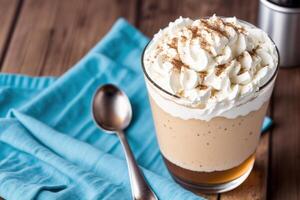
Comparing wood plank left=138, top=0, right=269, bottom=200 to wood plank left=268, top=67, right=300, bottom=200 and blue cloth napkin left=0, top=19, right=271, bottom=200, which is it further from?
wood plank left=268, top=67, right=300, bottom=200

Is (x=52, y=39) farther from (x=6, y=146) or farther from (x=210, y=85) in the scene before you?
(x=210, y=85)

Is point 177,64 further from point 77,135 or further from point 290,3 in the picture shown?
point 290,3

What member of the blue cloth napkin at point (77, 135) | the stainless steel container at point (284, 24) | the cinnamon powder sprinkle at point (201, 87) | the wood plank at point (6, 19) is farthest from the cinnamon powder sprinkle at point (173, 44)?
the wood plank at point (6, 19)

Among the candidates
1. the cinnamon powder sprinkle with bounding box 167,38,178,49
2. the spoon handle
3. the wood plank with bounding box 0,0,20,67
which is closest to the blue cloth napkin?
the spoon handle

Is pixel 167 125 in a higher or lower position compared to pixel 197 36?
lower

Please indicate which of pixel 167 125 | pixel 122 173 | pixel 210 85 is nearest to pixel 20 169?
pixel 122 173
